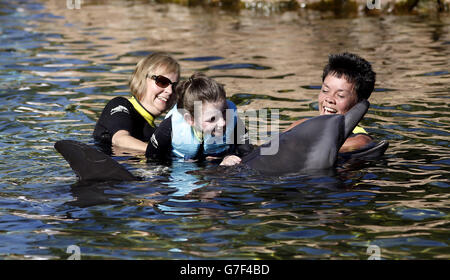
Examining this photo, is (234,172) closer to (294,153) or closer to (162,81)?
(294,153)

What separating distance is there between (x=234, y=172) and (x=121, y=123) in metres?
1.72

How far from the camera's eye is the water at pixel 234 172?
4082 mm

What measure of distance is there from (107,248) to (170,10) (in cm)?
1373

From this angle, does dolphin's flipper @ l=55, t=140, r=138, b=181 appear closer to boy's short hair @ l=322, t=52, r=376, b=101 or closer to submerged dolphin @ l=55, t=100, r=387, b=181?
submerged dolphin @ l=55, t=100, r=387, b=181

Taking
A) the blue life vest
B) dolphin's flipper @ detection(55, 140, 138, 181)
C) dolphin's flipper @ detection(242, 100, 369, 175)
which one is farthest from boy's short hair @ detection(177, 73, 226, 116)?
dolphin's flipper @ detection(55, 140, 138, 181)

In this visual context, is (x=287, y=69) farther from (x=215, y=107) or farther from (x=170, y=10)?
(x=170, y=10)

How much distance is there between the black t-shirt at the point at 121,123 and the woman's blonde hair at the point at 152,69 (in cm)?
20

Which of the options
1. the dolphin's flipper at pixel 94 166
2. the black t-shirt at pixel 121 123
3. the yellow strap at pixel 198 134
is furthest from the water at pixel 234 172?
the black t-shirt at pixel 121 123

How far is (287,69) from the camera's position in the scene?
34.1 feet

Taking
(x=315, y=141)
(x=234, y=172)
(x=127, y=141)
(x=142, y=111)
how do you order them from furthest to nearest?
(x=142, y=111), (x=127, y=141), (x=234, y=172), (x=315, y=141)

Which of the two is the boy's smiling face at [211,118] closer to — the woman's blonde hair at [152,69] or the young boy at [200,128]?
the young boy at [200,128]

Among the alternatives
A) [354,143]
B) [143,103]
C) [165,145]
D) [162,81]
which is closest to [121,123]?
[143,103]

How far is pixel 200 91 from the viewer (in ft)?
18.1

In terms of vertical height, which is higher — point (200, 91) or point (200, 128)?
point (200, 91)
